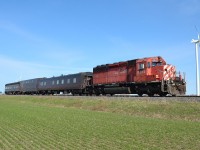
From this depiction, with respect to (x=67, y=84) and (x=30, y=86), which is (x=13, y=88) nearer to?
(x=30, y=86)

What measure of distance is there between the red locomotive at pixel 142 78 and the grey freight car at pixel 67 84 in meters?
5.47

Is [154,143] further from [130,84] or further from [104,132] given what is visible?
[130,84]

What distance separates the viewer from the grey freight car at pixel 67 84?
144 ft

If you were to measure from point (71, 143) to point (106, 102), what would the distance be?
17.2 meters

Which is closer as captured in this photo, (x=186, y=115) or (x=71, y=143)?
(x=71, y=143)

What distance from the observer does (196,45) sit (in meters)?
38.6

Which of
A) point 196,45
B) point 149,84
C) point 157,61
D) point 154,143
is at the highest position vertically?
point 196,45

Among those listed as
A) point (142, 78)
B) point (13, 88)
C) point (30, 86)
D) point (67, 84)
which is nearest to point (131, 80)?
point (142, 78)

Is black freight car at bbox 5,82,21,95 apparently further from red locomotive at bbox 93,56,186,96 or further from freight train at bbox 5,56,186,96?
red locomotive at bbox 93,56,186,96

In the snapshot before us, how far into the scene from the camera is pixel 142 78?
101ft

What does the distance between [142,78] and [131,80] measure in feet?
6.66

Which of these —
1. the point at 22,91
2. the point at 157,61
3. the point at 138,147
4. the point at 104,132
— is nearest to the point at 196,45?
the point at 157,61

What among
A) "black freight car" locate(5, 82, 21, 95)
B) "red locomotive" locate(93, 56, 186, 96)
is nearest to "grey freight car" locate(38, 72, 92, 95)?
"red locomotive" locate(93, 56, 186, 96)

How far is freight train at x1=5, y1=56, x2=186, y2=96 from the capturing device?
1122 inches
